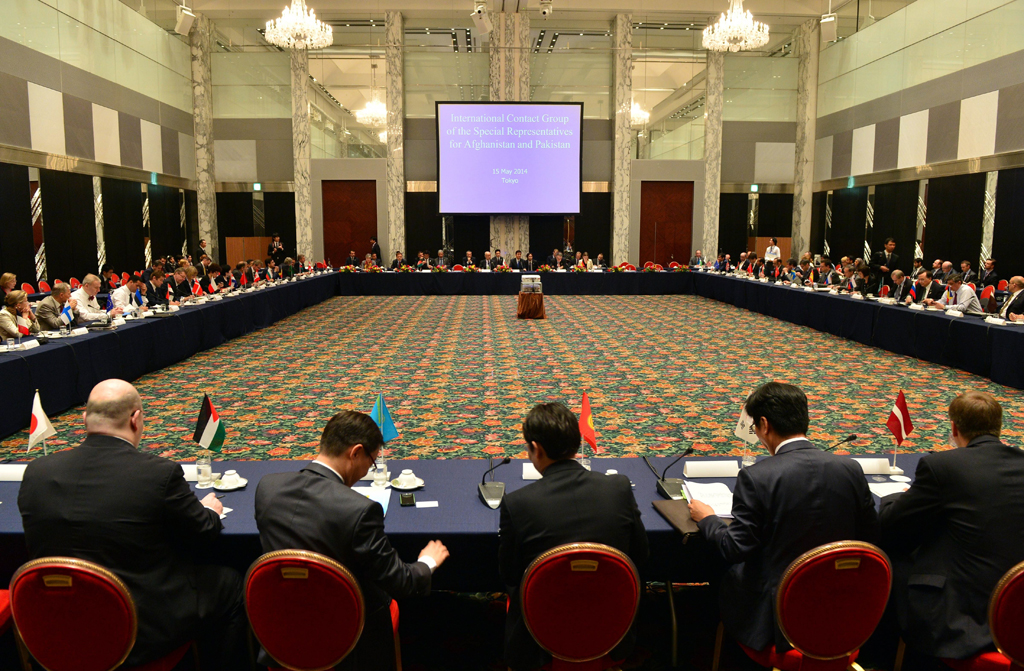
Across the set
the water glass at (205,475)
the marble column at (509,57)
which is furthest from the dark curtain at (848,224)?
the water glass at (205,475)

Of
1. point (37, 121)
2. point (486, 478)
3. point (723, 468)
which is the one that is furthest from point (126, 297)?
point (723, 468)

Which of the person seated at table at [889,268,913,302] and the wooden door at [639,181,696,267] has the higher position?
the wooden door at [639,181,696,267]

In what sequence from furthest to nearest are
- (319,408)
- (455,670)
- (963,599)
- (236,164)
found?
(236,164) < (319,408) < (455,670) < (963,599)

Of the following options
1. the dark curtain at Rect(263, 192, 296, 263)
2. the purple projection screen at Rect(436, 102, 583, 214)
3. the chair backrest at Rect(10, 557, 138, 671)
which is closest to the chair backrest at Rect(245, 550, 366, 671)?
the chair backrest at Rect(10, 557, 138, 671)

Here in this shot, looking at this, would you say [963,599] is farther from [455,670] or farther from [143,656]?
[143,656]

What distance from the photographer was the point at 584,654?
6.18ft

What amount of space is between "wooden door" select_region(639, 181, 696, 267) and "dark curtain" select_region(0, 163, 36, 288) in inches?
557

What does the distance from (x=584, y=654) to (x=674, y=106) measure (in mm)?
19718

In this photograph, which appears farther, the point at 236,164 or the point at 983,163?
the point at 236,164

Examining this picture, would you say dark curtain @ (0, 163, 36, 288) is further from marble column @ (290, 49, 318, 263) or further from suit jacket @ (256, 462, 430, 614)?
suit jacket @ (256, 462, 430, 614)

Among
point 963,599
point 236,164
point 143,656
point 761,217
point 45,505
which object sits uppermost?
point 236,164

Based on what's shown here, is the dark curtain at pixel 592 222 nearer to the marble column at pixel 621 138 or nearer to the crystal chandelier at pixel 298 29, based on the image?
the marble column at pixel 621 138

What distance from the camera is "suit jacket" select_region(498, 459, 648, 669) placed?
6.33ft

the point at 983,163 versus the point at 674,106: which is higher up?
the point at 674,106
